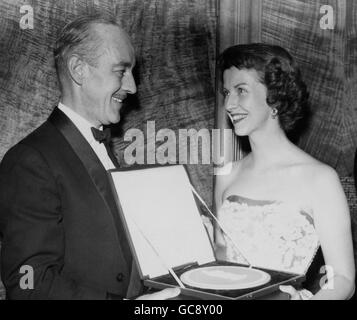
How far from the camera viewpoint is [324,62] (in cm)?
174

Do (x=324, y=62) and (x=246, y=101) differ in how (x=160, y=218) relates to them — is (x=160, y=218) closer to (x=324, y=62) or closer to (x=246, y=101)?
(x=246, y=101)

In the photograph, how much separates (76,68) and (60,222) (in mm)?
421

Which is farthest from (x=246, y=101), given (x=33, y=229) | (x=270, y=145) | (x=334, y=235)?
(x=33, y=229)

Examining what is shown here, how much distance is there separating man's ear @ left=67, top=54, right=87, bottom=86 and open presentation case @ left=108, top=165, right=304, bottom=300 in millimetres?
324

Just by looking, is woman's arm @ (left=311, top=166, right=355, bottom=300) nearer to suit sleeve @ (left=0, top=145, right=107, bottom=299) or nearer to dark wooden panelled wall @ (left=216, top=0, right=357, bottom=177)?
dark wooden panelled wall @ (left=216, top=0, right=357, bottom=177)

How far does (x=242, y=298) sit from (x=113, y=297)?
362 millimetres

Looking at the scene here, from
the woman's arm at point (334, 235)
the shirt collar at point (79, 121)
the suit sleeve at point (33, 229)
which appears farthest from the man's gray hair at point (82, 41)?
the woman's arm at point (334, 235)

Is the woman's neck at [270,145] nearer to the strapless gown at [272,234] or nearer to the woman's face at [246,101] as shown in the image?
the woman's face at [246,101]

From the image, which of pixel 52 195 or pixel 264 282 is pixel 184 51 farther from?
pixel 264 282

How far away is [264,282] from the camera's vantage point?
3.60 feet

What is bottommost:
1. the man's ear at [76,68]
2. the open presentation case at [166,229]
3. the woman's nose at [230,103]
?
the open presentation case at [166,229]

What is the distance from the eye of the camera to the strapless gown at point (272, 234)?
144 centimetres

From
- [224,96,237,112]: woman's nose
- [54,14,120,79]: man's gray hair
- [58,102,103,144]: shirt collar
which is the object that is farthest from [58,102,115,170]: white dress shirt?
[224,96,237,112]: woman's nose
